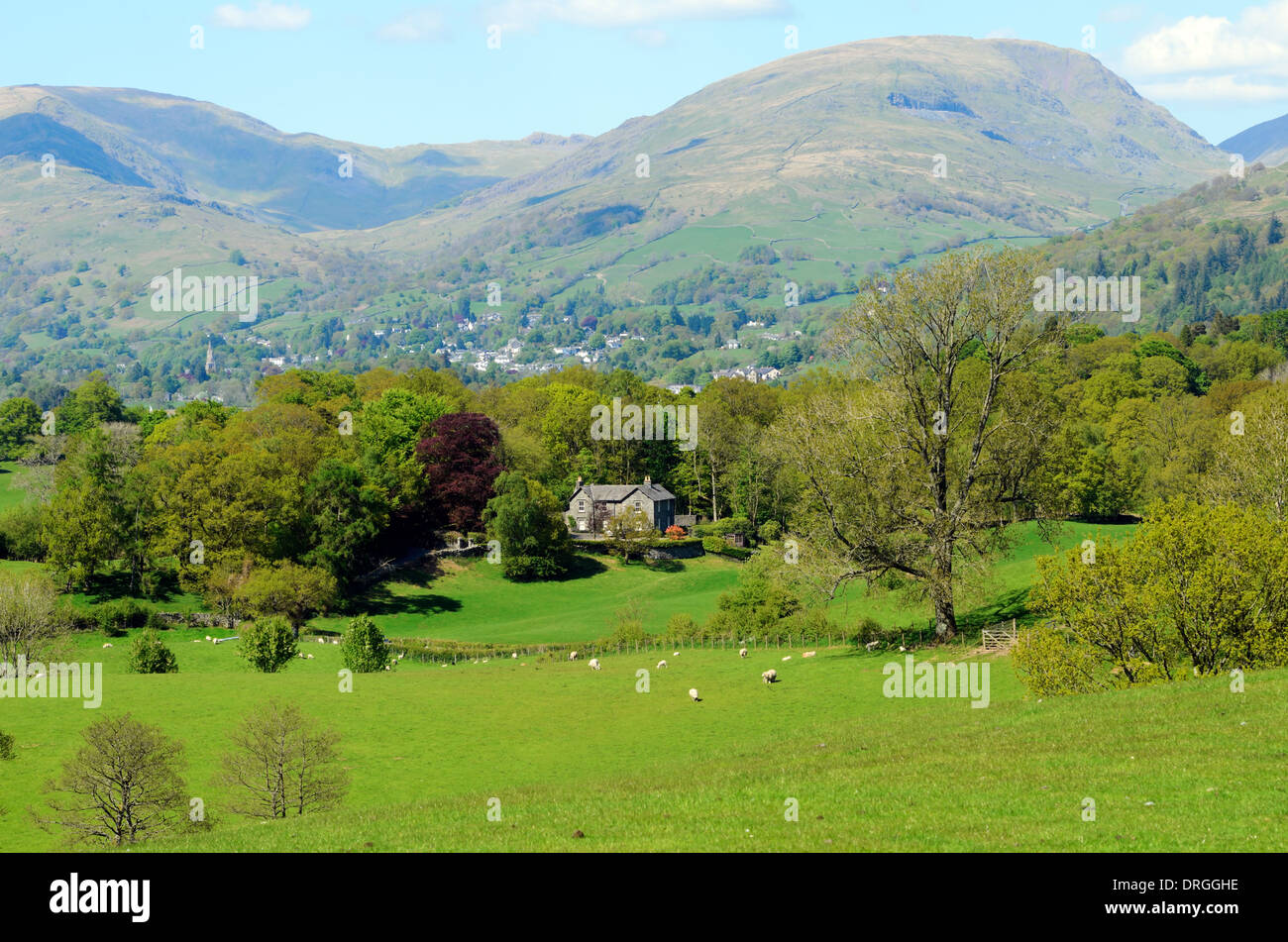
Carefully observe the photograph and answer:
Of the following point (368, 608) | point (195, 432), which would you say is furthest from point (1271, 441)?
point (195, 432)

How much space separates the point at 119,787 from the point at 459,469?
8012 cm

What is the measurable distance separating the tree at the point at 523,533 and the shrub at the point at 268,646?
40.9 meters

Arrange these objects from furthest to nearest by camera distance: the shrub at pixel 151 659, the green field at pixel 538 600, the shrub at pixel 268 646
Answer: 1. the green field at pixel 538 600
2. the shrub at pixel 268 646
3. the shrub at pixel 151 659

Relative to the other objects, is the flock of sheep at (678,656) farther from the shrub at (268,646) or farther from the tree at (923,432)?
the shrub at (268,646)

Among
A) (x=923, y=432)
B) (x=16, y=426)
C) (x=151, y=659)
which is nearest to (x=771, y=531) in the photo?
(x=923, y=432)

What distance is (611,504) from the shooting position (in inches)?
4820

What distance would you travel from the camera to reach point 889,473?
47562 mm

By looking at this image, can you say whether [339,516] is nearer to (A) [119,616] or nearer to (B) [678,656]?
(A) [119,616]

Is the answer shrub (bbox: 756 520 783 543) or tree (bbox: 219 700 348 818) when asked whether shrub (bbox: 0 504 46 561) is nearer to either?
tree (bbox: 219 700 348 818)

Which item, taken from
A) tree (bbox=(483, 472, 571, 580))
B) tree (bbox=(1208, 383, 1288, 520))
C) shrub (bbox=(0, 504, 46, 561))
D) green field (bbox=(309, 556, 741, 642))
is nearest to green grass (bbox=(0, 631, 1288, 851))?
tree (bbox=(1208, 383, 1288, 520))

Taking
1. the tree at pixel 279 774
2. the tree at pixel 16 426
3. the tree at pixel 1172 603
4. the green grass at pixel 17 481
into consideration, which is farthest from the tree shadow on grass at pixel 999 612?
the tree at pixel 16 426

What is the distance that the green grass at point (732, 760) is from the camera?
19656mm

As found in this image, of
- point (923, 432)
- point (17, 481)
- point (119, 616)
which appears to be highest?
point (923, 432)

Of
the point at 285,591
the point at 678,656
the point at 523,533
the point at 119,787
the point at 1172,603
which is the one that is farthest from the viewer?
the point at 523,533
